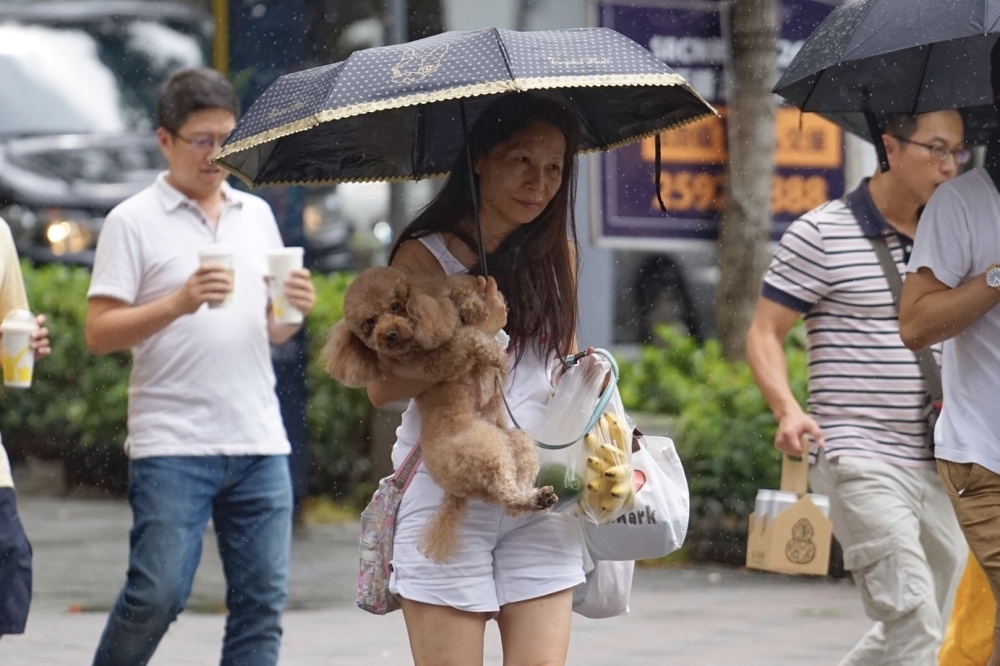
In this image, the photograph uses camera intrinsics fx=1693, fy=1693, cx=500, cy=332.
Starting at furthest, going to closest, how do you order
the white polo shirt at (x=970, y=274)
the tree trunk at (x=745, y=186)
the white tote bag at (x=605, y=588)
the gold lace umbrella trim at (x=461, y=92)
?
the tree trunk at (x=745, y=186) → the white polo shirt at (x=970, y=274) → the white tote bag at (x=605, y=588) → the gold lace umbrella trim at (x=461, y=92)

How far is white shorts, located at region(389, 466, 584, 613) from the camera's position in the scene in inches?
151

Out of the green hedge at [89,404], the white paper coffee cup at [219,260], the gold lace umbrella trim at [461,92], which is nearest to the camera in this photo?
the gold lace umbrella trim at [461,92]

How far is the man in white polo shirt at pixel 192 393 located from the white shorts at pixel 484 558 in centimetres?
150

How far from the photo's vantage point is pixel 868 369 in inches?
205

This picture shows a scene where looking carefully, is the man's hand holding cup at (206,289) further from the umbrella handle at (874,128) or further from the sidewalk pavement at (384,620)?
the sidewalk pavement at (384,620)

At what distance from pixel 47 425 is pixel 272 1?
3.61 meters

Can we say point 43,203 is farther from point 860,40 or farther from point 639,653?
point 860,40

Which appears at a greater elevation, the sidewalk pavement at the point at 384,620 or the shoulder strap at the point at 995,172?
the shoulder strap at the point at 995,172

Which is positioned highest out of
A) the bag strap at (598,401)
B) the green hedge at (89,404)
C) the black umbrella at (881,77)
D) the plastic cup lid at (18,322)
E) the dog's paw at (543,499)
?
the black umbrella at (881,77)

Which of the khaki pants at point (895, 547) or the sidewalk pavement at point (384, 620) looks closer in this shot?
the khaki pants at point (895, 547)

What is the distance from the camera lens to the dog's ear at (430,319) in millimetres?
3623

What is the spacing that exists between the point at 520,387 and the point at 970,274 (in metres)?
1.34

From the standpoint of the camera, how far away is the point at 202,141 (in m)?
5.50

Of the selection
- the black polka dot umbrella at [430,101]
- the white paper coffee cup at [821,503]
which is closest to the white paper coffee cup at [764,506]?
the white paper coffee cup at [821,503]
